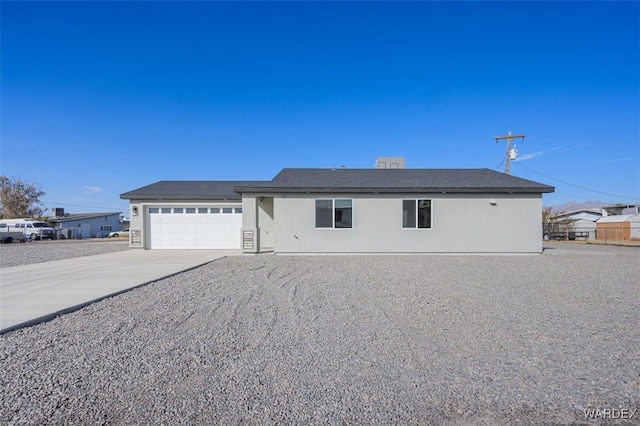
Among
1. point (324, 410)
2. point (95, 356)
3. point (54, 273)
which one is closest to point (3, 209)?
point (54, 273)

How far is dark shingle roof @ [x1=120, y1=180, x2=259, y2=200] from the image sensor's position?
49.4ft

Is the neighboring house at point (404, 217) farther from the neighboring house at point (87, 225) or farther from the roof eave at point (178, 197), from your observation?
the neighboring house at point (87, 225)

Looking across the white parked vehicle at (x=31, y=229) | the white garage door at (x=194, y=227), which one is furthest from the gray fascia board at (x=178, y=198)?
the white parked vehicle at (x=31, y=229)

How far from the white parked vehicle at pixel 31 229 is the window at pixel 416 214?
108ft

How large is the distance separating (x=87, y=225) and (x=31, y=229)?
781 centimetres

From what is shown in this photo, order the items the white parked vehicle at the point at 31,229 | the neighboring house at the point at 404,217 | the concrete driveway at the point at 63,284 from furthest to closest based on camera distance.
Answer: the white parked vehicle at the point at 31,229, the neighboring house at the point at 404,217, the concrete driveway at the point at 63,284

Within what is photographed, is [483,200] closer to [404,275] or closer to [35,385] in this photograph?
[404,275]

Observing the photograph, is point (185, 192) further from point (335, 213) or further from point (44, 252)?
point (335, 213)

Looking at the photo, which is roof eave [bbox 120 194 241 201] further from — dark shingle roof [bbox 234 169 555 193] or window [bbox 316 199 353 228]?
window [bbox 316 199 353 228]

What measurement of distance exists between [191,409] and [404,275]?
6640mm

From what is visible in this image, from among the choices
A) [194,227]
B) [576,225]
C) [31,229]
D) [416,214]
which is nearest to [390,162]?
[416,214]

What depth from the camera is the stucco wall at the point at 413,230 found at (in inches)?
498

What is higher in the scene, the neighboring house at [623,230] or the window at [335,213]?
the window at [335,213]

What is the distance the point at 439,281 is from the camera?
7660 mm
